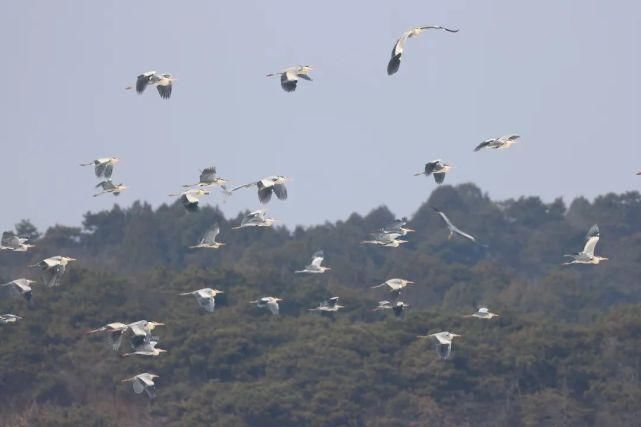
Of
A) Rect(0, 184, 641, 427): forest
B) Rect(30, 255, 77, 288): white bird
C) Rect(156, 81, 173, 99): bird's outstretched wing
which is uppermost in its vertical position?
Rect(156, 81, 173, 99): bird's outstretched wing

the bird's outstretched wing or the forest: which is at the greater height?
the bird's outstretched wing

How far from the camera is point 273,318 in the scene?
2347 inches

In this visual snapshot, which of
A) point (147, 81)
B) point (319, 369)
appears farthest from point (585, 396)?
point (147, 81)

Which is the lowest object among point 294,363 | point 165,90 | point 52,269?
point 294,363

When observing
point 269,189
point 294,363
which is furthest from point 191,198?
point 294,363

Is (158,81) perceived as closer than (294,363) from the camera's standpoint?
Yes

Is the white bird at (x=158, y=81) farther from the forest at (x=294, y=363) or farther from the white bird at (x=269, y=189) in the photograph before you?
the forest at (x=294, y=363)

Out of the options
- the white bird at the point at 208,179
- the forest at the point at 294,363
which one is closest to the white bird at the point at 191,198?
the white bird at the point at 208,179

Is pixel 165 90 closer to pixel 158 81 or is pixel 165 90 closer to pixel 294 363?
pixel 158 81

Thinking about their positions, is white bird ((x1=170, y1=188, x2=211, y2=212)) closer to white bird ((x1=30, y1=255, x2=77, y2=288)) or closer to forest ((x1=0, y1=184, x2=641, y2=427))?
white bird ((x1=30, y1=255, x2=77, y2=288))

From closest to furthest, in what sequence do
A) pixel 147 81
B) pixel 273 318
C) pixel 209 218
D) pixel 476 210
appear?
pixel 147 81 → pixel 273 318 → pixel 209 218 → pixel 476 210

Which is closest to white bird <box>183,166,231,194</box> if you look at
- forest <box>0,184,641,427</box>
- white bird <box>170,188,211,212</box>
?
white bird <box>170,188,211,212</box>

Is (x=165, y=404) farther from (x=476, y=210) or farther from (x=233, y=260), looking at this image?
(x=476, y=210)

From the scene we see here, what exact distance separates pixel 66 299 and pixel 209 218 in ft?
145
